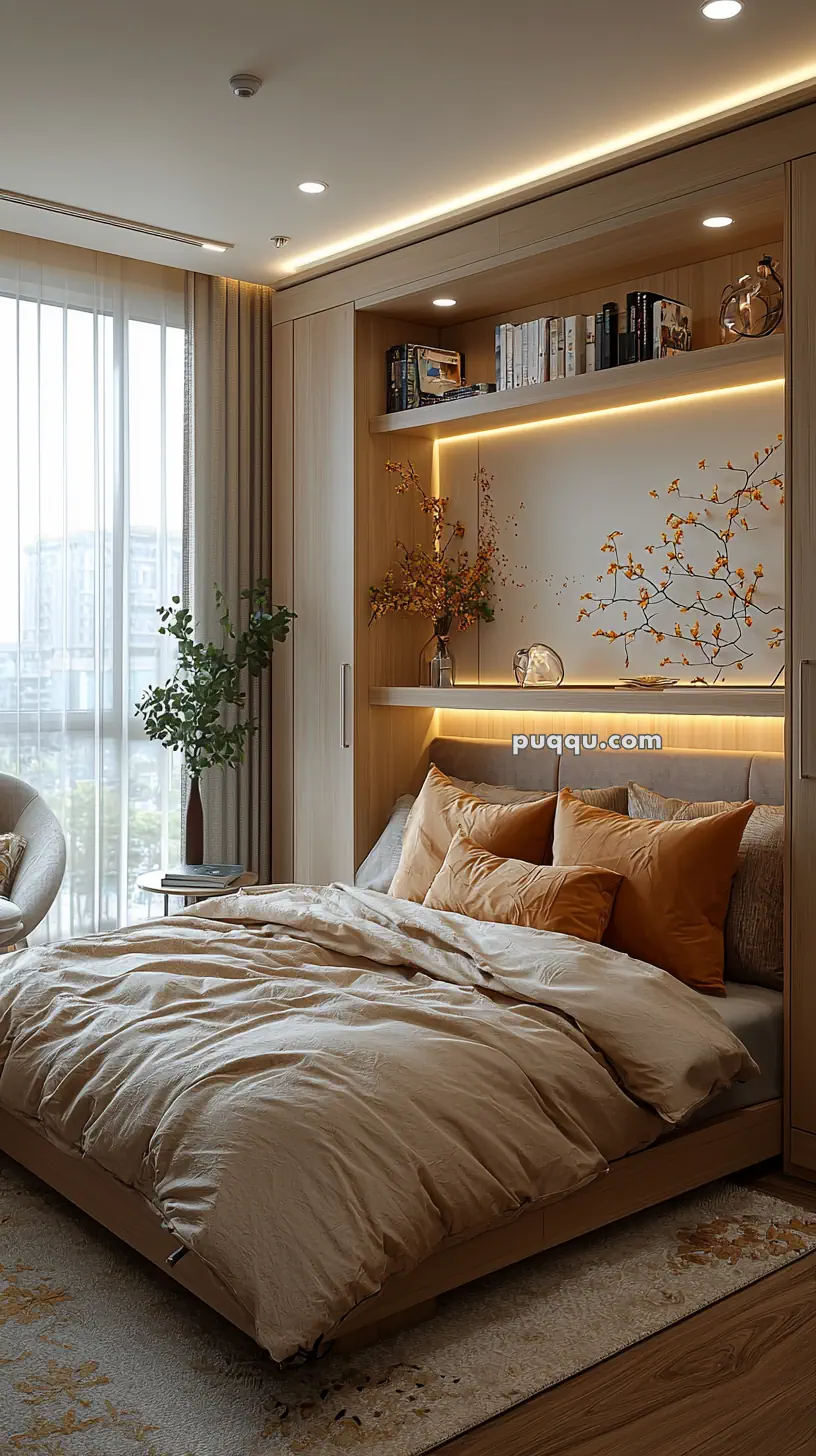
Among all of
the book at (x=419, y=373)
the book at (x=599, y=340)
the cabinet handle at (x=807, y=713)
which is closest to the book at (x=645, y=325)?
the book at (x=599, y=340)

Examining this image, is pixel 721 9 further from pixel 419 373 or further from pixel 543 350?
pixel 419 373

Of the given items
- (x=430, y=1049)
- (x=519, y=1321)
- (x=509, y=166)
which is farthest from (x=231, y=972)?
(x=509, y=166)

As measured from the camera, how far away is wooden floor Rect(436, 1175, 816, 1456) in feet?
6.75

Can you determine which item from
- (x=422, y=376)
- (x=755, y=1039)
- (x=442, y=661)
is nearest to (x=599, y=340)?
(x=422, y=376)

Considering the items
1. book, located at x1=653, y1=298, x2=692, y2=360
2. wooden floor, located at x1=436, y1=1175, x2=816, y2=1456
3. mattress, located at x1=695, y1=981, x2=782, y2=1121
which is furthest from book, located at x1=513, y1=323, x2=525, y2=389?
wooden floor, located at x1=436, y1=1175, x2=816, y2=1456

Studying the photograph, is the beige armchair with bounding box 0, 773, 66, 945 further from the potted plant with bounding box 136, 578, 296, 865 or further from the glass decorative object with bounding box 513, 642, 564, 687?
the glass decorative object with bounding box 513, 642, 564, 687

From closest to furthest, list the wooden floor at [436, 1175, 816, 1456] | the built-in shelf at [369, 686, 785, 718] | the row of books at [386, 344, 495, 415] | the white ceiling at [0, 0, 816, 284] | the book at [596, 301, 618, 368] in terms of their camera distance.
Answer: the wooden floor at [436, 1175, 816, 1456], the white ceiling at [0, 0, 816, 284], the built-in shelf at [369, 686, 785, 718], the book at [596, 301, 618, 368], the row of books at [386, 344, 495, 415]

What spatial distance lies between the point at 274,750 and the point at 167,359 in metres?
1.56

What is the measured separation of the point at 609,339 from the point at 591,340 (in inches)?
3.2

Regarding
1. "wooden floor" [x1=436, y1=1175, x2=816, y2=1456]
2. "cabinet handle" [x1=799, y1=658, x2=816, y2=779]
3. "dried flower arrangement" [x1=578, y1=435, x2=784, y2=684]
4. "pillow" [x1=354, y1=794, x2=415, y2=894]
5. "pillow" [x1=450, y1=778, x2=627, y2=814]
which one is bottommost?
"wooden floor" [x1=436, y1=1175, x2=816, y2=1456]

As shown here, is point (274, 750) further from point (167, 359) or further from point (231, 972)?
point (231, 972)

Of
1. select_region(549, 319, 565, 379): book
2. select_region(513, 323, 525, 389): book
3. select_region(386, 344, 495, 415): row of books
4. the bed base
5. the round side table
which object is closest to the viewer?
the bed base

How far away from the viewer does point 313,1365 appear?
2250mm

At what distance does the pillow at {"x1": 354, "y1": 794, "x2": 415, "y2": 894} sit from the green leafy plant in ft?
2.06
